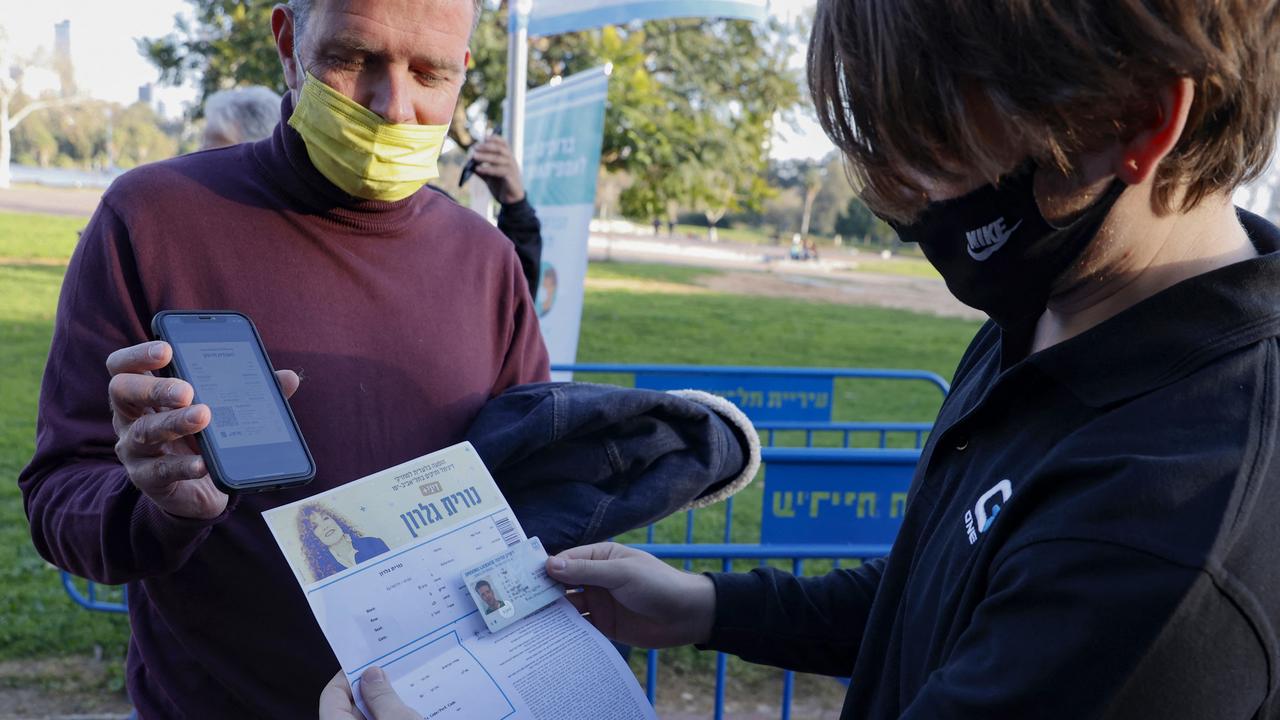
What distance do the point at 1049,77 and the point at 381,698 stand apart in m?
1.03

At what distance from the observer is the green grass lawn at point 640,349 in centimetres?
491

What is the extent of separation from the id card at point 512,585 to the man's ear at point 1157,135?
96cm

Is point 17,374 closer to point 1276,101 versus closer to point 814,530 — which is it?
point 814,530

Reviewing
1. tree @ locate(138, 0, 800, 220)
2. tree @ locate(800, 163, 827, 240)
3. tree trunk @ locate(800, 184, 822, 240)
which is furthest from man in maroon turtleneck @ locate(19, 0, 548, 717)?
tree trunk @ locate(800, 184, 822, 240)

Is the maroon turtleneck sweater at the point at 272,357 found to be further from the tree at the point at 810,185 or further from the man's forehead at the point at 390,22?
the tree at the point at 810,185

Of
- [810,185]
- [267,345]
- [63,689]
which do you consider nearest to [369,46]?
[267,345]

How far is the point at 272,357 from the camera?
1.70m

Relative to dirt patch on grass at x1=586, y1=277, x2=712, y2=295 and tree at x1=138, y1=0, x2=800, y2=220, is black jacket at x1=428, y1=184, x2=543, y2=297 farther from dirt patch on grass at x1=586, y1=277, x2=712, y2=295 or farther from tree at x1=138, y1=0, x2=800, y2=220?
dirt patch on grass at x1=586, y1=277, x2=712, y2=295

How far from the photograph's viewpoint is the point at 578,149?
5238 millimetres

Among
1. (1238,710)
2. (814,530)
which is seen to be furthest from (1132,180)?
(814,530)

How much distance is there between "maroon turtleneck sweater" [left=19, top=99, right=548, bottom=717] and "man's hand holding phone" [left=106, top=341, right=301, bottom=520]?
7 centimetres

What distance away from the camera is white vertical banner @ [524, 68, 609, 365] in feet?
16.9

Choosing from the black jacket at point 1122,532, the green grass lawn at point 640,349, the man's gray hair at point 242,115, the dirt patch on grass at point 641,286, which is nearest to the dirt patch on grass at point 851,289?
the dirt patch on grass at point 641,286

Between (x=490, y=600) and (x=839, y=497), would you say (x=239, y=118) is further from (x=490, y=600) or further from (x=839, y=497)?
(x=490, y=600)
